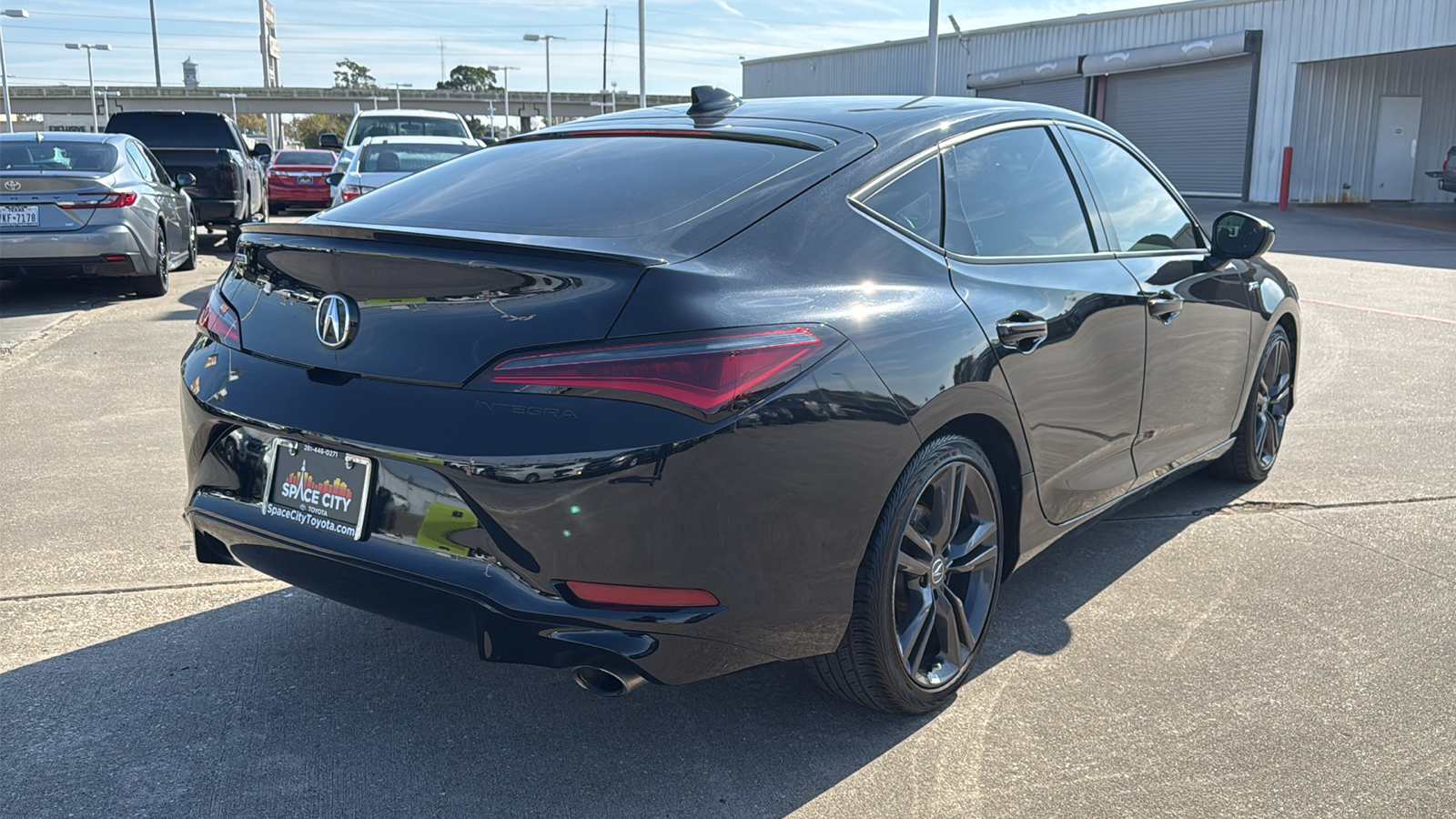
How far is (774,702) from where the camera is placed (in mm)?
3299

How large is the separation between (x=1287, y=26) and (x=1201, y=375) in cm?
2689

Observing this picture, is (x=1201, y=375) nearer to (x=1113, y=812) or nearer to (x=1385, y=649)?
(x=1385, y=649)

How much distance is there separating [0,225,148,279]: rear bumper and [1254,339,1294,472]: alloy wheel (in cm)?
909

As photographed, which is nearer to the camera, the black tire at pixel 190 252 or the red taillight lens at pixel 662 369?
the red taillight lens at pixel 662 369

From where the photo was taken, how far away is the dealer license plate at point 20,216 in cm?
994

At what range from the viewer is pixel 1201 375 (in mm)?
4438

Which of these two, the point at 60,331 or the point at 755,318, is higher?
the point at 755,318

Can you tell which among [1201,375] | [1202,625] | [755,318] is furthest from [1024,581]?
[755,318]

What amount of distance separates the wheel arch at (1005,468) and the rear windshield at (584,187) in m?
0.83

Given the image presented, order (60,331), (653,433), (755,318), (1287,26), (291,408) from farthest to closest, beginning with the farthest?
(1287,26)
(60,331)
(291,408)
(755,318)
(653,433)

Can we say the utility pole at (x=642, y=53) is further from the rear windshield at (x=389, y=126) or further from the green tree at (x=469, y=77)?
the green tree at (x=469, y=77)

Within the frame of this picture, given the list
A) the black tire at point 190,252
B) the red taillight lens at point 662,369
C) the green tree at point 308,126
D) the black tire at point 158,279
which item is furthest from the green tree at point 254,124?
the red taillight lens at point 662,369

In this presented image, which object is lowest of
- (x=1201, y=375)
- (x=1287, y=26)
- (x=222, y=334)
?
(x=1201, y=375)

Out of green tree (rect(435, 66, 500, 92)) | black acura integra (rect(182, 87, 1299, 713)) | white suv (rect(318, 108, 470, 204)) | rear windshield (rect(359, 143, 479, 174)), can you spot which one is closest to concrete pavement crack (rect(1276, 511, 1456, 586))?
black acura integra (rect(182, 87, 1299, 713))
